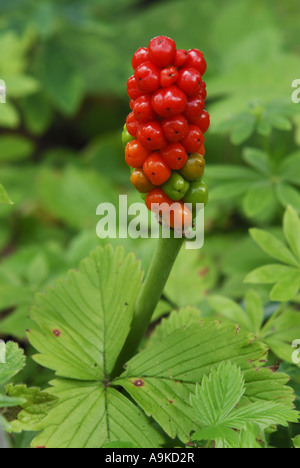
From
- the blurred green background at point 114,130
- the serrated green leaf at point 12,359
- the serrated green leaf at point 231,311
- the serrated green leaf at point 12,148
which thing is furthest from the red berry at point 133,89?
the serrated green leaf at point 12,148

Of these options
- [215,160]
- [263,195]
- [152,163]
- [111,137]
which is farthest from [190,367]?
[111,137]

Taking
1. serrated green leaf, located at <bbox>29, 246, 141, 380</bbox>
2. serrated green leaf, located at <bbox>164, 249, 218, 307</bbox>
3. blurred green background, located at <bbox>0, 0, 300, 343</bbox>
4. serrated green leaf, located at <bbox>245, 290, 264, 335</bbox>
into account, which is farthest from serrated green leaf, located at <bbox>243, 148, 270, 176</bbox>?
serrated green leaf, located at <bbox>29, 246, 141, 380</bbox>

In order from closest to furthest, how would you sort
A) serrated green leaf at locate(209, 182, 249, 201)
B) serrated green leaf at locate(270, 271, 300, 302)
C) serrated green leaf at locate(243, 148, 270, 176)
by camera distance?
serrated green leaf at locate(270, 271, 300, 302) → serrated green leaf at locate(209, 182, 249, 201) → serrated green leaf at locate(243, 148, 270, 176)

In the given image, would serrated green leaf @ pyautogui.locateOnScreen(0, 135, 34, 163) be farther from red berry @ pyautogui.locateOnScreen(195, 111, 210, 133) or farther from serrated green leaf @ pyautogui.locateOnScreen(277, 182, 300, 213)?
red berry @ pyautogui.locateOnScreen(195, 111, 210, 133)

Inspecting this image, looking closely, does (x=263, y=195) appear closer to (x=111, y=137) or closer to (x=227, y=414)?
(x=227, y=414)

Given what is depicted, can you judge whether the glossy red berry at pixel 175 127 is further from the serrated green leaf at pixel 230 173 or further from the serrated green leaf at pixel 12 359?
the serrated green leaf at pixel 230 173

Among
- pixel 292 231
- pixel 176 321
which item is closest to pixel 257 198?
pixel 292 231
